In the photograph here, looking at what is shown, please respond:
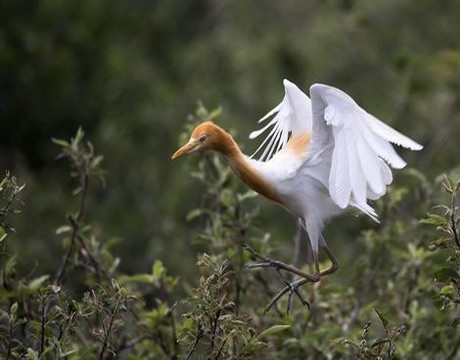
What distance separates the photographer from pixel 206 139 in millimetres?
4578

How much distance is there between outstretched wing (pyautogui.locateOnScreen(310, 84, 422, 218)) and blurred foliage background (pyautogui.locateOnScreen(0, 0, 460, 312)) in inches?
171

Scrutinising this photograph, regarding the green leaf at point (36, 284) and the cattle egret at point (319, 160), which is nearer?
the cattle egret at point (319, 160)

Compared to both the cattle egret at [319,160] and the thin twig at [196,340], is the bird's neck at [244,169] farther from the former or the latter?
the thin twig at [196,340]

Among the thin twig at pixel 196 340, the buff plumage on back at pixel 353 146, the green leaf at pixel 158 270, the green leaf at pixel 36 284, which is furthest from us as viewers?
the green leaf at pixel 158 270

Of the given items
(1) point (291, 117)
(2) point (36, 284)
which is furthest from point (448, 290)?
(2) point (36, 284)

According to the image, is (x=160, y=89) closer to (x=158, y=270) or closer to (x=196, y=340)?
(x=158, y=270)

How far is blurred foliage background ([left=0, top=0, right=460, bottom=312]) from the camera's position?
10.6 metres

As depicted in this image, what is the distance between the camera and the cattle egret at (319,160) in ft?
14.8

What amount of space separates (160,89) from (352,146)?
8.37 meters

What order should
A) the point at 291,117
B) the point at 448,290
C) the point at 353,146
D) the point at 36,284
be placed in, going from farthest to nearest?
1. the point at 291,117
2. the point at 36,284
3. the point at 353,146
4. the point at 448,290

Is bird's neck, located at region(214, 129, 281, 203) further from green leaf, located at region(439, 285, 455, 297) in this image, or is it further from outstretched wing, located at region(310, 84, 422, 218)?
green leaf, located at region(439, 285, 455, 297)

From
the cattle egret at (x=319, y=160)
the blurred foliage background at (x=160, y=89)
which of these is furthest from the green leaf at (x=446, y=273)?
the blurred foliage background at (x=160, y=89)

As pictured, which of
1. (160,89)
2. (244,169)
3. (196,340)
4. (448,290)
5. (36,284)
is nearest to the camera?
(196,340)

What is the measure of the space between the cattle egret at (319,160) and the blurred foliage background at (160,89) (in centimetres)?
408
